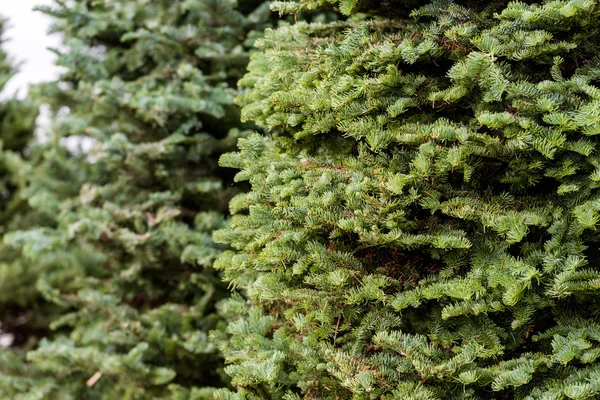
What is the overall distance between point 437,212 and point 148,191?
184 centimetres

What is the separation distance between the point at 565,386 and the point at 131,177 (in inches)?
94.1

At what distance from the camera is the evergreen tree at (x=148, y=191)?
2.69m

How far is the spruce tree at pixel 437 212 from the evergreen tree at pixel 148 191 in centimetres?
92

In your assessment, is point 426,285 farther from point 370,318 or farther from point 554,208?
point 554,208

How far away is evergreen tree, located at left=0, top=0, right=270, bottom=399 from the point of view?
2691 mm

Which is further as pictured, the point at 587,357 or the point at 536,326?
the point at 536,326

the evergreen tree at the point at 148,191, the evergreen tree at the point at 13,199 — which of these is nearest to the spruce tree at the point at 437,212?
the evergreen tree at the point at 148,191

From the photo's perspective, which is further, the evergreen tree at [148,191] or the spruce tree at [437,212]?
the evergreen tree at [148,191]

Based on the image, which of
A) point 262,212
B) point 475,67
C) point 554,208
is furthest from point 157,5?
point 554,208

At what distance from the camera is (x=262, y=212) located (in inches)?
70.6

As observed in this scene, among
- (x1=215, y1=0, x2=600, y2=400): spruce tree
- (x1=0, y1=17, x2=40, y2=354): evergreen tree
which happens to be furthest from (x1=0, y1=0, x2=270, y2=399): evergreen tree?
(x1=0, y1=17, x2=40, y2=354): evergreen tree

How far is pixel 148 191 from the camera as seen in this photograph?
9.75 feet

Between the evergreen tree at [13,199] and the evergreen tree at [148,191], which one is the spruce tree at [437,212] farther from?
the evergreen tree at [13,199]

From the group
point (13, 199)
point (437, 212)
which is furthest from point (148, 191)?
point (13, 199)
